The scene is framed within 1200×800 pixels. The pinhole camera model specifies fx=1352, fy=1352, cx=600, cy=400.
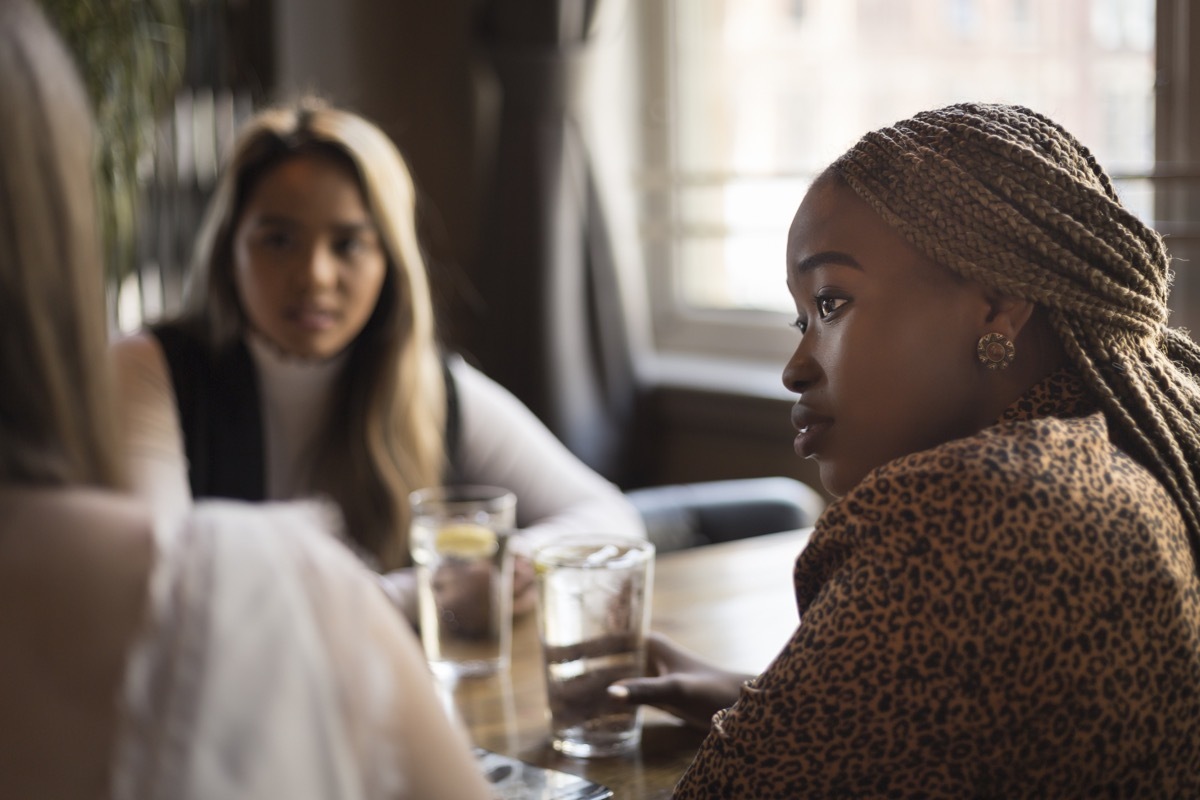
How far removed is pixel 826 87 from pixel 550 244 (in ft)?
2.41

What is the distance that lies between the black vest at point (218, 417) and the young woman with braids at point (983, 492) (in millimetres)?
1305

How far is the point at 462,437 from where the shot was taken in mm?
2195

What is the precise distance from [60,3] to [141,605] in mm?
2152

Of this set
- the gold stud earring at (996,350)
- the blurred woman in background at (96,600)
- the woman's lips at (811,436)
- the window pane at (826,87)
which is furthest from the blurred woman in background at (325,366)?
the blurred woman in background at (96,600)

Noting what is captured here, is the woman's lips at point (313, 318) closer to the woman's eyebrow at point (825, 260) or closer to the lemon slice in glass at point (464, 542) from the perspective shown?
the lemon slice in glass at point (464, 542)

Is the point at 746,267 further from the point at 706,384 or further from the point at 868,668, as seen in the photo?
the point at 868,668

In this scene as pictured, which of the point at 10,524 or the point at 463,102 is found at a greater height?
the point at 463,102

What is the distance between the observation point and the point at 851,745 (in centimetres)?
81

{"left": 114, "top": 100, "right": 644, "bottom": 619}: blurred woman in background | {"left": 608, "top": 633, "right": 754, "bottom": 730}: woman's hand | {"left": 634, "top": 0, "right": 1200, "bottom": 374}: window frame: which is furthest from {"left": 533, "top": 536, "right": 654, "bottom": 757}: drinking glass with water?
{"left": 634, "top": 0, "right": 1200, "bottom": 374}: window frame

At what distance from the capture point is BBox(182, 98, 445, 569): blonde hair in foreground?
2.08 m

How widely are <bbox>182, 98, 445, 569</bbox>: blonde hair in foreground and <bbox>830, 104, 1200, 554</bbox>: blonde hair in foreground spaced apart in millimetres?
1285

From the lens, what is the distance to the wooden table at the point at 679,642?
107cm

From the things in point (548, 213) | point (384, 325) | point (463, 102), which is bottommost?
point (384, 325)

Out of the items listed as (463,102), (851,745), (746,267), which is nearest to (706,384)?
(746,267)
